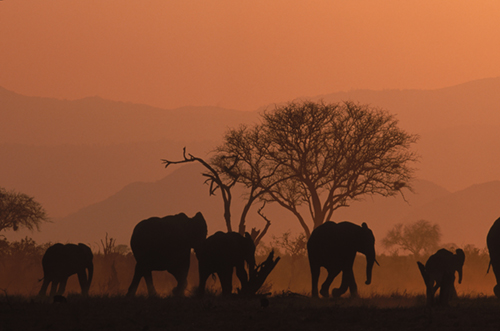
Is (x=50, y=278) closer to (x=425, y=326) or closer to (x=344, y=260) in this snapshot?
(x=344, y=260)

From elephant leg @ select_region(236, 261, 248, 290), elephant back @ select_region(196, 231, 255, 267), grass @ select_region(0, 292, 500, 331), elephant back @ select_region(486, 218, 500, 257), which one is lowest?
grass @ select_region(0, 292, 500, 331)

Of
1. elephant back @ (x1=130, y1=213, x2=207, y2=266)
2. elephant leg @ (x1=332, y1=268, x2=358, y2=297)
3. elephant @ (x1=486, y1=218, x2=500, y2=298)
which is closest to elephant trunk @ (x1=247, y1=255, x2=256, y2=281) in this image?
elephant back @ (x1=130, y1=213, x2=207, y2=266)

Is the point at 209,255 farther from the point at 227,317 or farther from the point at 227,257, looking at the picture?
the point at 227,317

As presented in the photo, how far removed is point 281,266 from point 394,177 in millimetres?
9709

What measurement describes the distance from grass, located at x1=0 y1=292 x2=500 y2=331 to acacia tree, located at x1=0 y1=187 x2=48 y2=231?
93.3 feet

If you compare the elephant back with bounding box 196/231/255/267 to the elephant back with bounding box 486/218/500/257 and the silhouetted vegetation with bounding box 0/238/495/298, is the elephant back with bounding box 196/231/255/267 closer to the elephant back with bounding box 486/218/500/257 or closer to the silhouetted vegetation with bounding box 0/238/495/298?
the elephant back with bounding box 486/218/500/257

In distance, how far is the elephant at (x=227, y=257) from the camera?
20.5 meters

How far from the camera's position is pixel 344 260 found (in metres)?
22.5

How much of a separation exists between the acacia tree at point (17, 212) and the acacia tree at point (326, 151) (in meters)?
11.6

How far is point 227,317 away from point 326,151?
2993 cm

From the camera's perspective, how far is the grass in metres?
14.4

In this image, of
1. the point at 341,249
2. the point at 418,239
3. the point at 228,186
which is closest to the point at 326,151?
the point at 228,186

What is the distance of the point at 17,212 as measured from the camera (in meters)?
44.3

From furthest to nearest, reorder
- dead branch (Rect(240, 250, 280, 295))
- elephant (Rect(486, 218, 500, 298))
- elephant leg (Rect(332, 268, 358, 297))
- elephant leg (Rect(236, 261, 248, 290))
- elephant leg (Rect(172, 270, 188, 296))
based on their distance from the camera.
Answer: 1. elephant leg (Rect(332, 268, 358, 297))
2. elephant (Rect(486, 218, 500, 298))
3. elephant leg (Rect(172, 270, 188, 296))
4. elephant leg (Rect(236, 261, 248, 290))
5. dead branch (Rect(240, 250, 280, 295))
